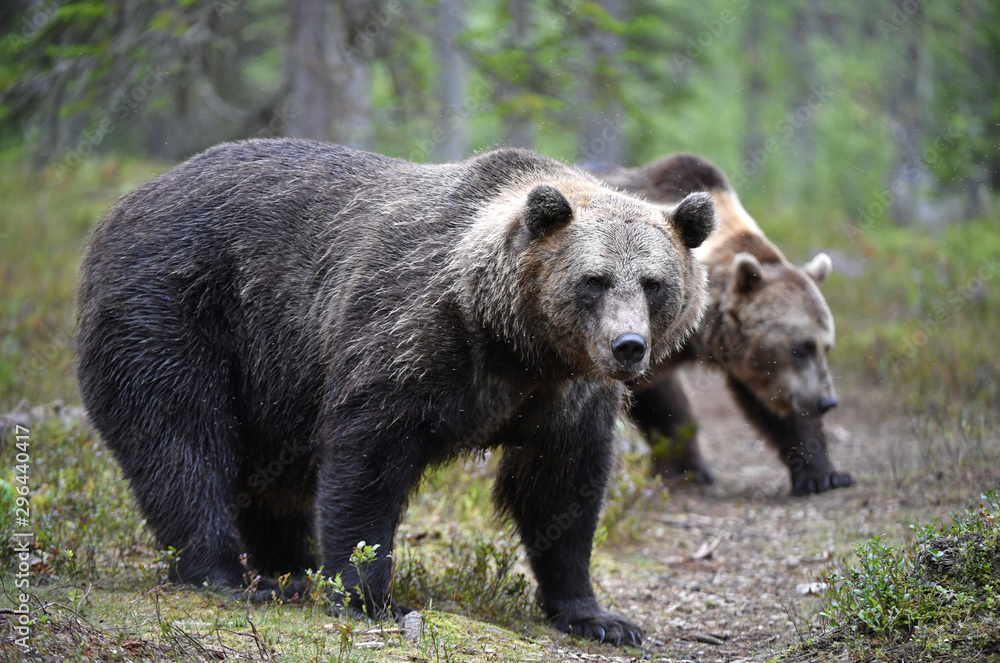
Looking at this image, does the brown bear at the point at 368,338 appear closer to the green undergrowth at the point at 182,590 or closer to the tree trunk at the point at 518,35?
the green undergrowth at the point at 182,590

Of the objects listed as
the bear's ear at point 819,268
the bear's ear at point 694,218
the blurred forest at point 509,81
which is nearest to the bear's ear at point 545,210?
the bear's ear at point 694,218

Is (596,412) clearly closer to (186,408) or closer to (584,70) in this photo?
(186,408)

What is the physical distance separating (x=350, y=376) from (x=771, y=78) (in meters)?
31.0

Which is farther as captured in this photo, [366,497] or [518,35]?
[518,35]

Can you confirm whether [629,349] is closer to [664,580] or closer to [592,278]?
[592,278]

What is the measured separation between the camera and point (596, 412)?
550 centimetres

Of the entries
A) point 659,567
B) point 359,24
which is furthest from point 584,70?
point 659,567

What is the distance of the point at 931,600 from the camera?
4.16 metres

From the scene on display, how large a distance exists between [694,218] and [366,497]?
2.33 meters

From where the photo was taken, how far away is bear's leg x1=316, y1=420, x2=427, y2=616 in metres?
4.96

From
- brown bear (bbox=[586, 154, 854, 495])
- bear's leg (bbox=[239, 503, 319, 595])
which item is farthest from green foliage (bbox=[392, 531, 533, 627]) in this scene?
brown bear (bbox=[586, 154, 854, 495])

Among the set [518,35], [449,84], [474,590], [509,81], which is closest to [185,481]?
[474,590]

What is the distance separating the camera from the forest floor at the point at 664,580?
4.26 metres

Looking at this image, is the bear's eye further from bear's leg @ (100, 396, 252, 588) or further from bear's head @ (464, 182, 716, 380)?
bear's leg @ (100, 396, 252, 588)
